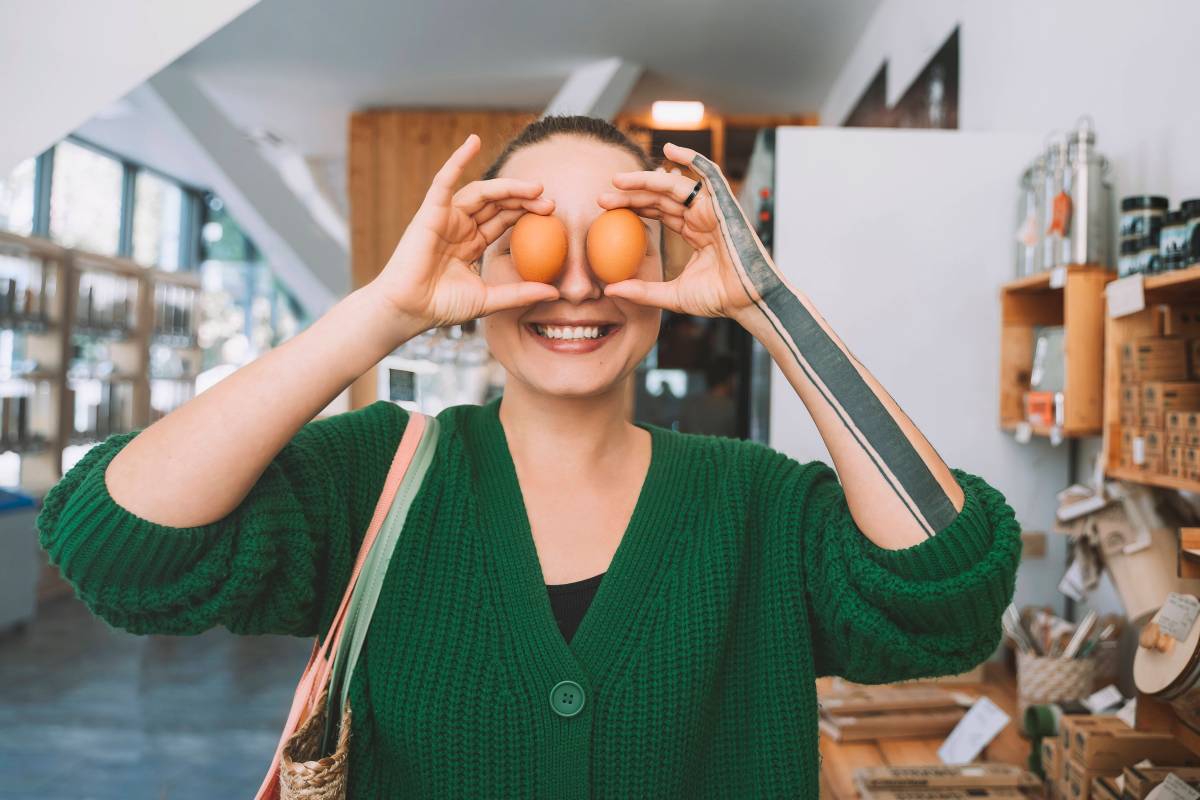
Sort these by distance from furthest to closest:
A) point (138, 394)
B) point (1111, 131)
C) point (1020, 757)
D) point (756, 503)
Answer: point (138, 394)
point (1111, 131)
point (1020, 757)
point (756, 503)

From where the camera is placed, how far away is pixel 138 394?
23.1 ft

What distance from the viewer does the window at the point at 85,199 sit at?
7035 millimetres

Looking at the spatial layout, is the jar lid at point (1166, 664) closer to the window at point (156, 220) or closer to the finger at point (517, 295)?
the finger at point (517, 295)

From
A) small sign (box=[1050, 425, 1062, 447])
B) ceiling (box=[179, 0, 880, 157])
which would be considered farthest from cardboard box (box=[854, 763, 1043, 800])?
ceiling (box=[179, 0, 880, 157])

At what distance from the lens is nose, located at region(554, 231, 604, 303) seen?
43.3 inches

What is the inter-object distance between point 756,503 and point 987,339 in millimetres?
1657

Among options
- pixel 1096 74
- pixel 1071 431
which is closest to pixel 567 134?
pixel 1071 431

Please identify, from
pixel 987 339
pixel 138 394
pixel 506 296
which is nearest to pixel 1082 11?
pixel 987 339

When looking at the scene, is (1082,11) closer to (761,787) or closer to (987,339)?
(987,339)

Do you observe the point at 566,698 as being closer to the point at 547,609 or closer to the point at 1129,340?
the point at 547,609

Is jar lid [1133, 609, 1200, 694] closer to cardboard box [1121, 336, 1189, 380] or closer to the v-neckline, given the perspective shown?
cardboard box [1121, 336, 1189, 380]

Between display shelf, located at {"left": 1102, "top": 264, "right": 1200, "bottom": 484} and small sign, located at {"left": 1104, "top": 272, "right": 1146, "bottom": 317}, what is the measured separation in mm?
12

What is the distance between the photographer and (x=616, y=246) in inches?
42.5

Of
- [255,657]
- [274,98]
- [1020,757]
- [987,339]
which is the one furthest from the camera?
[274,98]
